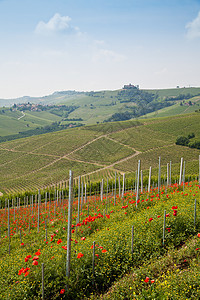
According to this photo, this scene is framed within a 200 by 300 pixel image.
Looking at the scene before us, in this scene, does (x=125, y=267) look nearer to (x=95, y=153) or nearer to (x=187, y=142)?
(x=95, y=153)

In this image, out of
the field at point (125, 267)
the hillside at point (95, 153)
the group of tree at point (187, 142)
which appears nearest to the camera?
the field at point (125, 267)

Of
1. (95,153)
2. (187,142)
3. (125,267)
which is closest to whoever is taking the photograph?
(125,267)

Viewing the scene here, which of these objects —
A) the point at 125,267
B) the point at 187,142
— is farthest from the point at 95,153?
the point at 125,267

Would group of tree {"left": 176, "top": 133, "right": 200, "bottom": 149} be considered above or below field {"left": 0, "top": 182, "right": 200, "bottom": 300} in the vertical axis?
below

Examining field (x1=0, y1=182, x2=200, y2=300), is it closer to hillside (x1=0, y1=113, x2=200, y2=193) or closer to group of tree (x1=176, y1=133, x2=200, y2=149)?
hillside (x1=0, y1=113, x2=200, y2=193)

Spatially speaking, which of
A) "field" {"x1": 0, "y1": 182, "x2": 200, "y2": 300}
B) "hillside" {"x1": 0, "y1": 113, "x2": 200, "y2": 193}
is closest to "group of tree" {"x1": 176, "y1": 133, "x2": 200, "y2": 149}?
"hillside" {"x1": 0, "y1": 113, "x2": 200, "y2": 193}

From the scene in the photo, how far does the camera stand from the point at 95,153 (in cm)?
8400

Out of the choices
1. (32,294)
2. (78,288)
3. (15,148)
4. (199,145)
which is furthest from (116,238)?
(15,148)

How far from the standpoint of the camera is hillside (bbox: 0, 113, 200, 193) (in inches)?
2506

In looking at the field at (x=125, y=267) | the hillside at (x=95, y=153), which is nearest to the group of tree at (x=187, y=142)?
the hillside at (x=95, y=153)

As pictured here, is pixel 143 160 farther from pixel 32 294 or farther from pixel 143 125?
pixel 32 294

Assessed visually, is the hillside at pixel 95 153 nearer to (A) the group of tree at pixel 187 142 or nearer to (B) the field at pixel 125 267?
(A) the group of tree at pixel 187 142

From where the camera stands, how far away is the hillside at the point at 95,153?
209 feet

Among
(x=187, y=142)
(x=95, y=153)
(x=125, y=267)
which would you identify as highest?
(x=125, y=267)
